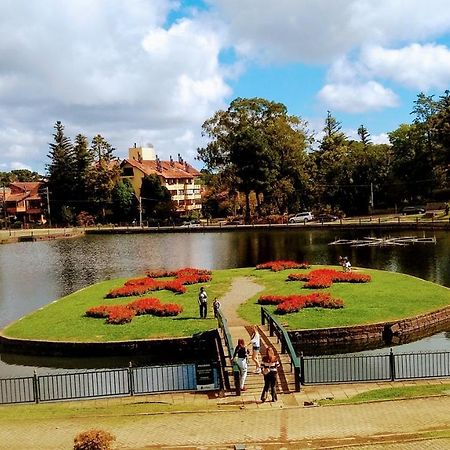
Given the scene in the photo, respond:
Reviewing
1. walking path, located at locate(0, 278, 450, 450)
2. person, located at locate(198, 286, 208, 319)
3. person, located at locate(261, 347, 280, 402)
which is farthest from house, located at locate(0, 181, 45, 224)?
walking path, located at locate(0, 278, 450, 450)

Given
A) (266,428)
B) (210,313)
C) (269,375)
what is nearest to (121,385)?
(269,375)

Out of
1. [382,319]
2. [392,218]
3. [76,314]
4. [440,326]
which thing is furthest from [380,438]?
[392,218]

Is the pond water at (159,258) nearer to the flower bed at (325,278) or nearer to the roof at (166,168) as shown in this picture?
the flower bed at (325,278)

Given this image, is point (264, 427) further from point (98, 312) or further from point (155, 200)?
point (155, 200)

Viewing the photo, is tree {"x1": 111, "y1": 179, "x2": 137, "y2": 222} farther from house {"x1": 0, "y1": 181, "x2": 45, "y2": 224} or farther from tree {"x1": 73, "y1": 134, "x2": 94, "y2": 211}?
house {"x1": 0, "y1": 181, "x2": 45, "y2": 224}

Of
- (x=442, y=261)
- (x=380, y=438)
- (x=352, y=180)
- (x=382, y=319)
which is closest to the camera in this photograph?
(x=380, y=438)

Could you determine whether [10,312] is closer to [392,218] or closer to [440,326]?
[440,326]

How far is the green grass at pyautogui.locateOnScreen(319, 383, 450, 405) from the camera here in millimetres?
19688

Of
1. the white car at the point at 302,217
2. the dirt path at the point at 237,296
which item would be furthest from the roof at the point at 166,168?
the dirt path at the point at 237,296

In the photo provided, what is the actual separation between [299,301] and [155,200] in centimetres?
9465

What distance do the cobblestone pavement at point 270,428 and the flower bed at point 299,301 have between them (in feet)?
46.2

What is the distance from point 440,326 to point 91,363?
723 inches

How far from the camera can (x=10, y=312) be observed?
41562 millimetres

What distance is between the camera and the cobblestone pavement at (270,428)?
15.6 metres
